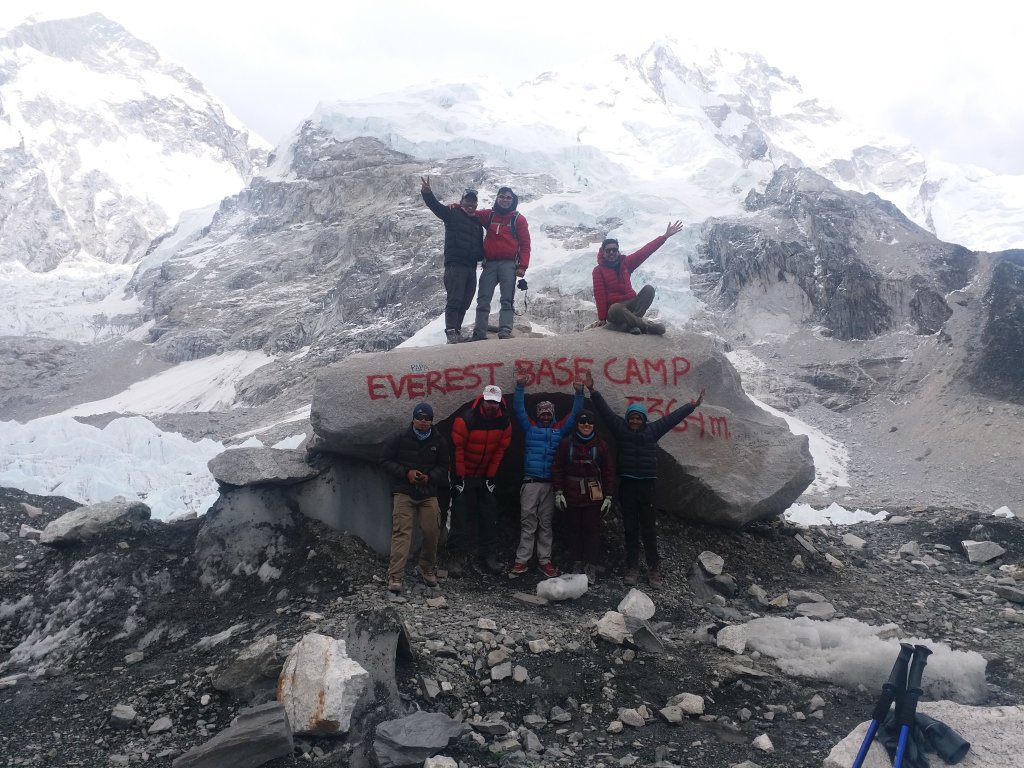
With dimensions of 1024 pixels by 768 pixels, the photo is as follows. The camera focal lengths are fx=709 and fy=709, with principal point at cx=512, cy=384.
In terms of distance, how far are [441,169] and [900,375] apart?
1798 inches

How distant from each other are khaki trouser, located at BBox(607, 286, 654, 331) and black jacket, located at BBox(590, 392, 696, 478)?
6.04 ft

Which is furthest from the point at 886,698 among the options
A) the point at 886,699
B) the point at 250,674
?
the point at 250,674

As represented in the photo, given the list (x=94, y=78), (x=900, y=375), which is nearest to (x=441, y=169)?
(x=900, y=375)

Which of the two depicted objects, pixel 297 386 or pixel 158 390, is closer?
pixel 297 386

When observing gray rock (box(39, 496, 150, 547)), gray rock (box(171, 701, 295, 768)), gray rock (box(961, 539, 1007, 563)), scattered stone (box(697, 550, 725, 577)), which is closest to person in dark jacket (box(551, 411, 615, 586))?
scattered stone (box(697, 550, 725, 577))

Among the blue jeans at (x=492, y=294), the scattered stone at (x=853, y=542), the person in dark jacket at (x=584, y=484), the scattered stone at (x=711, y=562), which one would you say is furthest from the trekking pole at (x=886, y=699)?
the blue jeans at (x=492, y=294)

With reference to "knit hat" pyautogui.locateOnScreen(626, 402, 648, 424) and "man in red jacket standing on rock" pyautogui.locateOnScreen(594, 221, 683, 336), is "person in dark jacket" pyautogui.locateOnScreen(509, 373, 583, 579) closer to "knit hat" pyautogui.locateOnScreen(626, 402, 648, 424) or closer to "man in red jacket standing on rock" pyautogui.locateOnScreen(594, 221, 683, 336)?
"knit hat" pyautogui.locateOnScreen(626, 402, 648, 424)

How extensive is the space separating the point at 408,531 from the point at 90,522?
3.29 meters

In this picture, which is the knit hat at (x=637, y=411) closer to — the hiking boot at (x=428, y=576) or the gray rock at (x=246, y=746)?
the hiking boot at (x=428, y=576)

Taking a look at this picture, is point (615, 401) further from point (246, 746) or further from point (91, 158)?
point (91, 158)

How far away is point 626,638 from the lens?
5.36 metres

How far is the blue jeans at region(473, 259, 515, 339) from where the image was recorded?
8.56 m

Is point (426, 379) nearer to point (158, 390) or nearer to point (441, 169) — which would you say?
point (158, 390)

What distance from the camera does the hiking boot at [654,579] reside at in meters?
6.58
